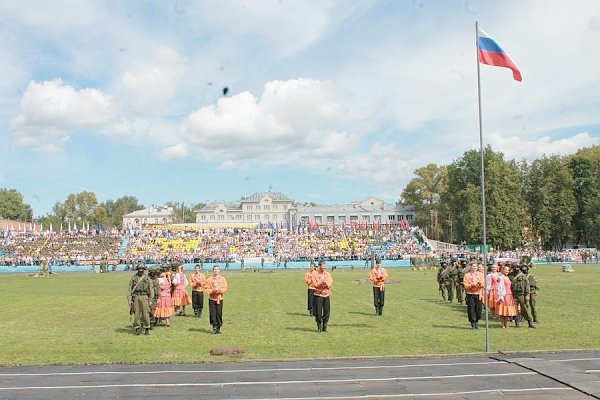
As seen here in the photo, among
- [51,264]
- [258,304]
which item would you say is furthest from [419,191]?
[258,304]

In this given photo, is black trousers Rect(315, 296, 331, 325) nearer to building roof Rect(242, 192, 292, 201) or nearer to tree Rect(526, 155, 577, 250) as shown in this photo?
tree Rect(526, 155, 577, 250)

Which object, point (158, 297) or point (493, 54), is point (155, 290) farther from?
point (493, 54)

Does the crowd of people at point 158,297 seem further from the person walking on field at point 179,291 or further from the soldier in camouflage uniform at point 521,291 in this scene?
the soldier in camouflage uniform at point 521,291

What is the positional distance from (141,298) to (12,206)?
513 feet

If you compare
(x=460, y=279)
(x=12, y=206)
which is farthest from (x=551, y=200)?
(x=12, y=206)

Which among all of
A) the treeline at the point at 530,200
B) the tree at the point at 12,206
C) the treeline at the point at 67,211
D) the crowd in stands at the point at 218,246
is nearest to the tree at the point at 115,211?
the treeline at the point at 67,211

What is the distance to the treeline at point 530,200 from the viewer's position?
258ft

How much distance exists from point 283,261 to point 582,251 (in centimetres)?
3606

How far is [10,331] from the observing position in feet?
57.8

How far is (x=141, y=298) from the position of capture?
668 inches

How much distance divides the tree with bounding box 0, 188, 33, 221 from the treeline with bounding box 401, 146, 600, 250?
119126 mm

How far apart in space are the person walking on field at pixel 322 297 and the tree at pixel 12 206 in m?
154

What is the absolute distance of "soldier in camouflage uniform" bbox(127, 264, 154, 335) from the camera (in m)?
16.7

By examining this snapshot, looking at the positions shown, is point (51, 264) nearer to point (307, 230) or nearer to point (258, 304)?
point (307, 230)
